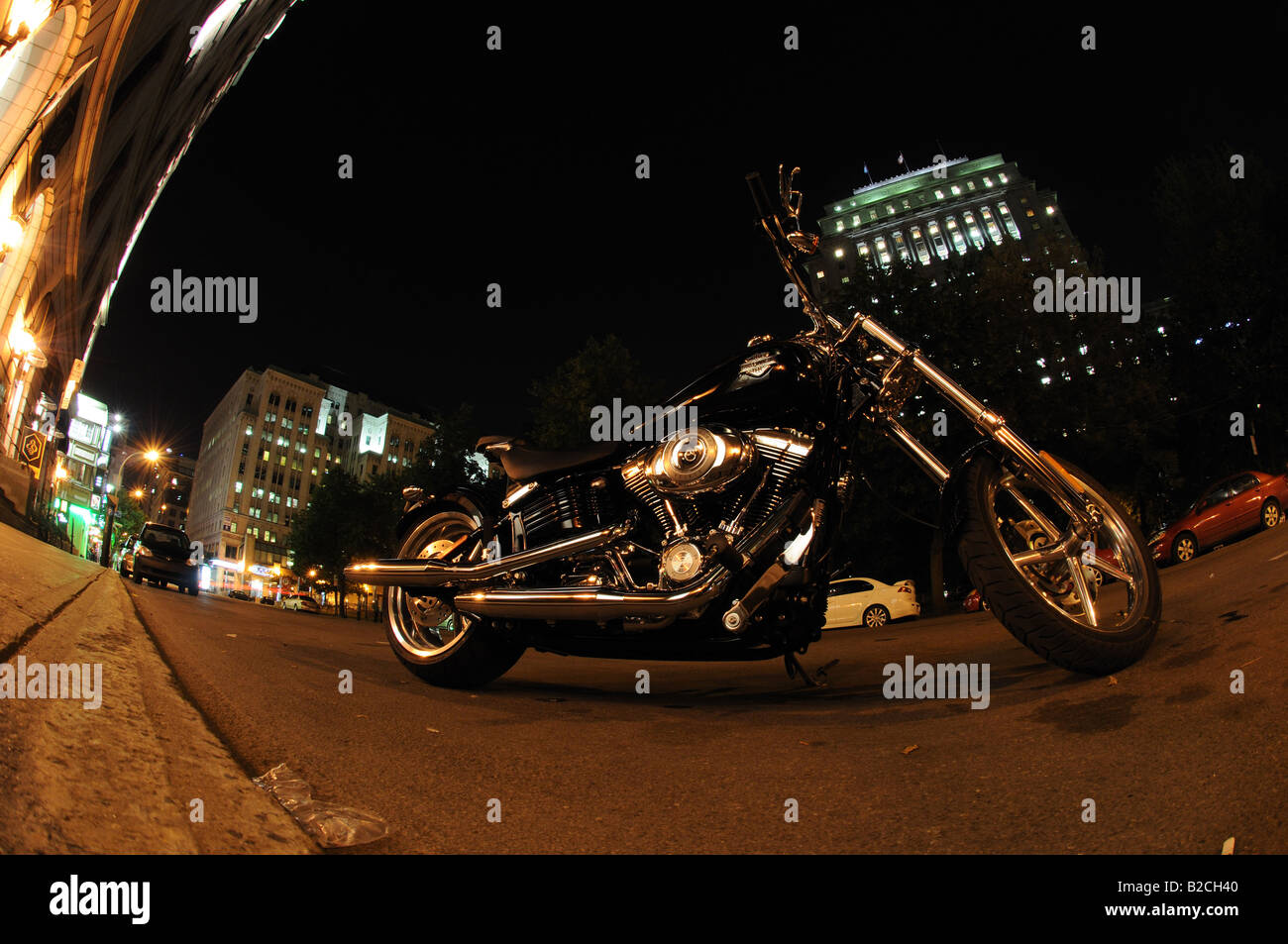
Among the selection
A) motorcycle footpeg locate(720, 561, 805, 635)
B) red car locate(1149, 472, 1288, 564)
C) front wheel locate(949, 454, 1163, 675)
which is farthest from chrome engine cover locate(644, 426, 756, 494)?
red car locate(1149, 472, 1288, 564)

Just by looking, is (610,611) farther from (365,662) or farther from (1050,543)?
(365,662)

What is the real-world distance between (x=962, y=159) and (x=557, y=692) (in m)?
124

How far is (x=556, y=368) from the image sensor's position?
30656mm

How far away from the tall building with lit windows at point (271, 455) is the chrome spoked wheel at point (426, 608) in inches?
3622

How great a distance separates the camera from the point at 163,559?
64.0ft

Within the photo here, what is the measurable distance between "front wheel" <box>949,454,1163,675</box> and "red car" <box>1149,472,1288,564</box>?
1262 cm

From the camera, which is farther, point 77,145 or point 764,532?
point 77,145

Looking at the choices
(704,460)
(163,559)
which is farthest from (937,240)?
(704,460)

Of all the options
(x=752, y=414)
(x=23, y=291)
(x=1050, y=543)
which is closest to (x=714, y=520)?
(x=752, y=414)

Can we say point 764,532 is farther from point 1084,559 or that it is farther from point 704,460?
point 1084,559

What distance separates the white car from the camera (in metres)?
15.8

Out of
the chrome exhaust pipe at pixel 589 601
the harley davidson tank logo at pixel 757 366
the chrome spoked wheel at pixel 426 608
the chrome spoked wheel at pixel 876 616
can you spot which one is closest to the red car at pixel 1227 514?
the chrome spoked wheel at pixel 876 616

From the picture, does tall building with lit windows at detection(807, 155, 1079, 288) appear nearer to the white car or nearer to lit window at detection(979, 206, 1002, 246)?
lit window at detection(979, 206, 1002, 246)

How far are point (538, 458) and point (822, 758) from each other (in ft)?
7.65
